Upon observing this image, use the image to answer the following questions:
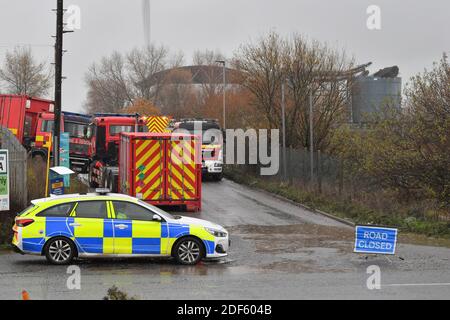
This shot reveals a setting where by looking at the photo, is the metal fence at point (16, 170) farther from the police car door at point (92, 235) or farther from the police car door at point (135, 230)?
the police car door at point (135, 230)

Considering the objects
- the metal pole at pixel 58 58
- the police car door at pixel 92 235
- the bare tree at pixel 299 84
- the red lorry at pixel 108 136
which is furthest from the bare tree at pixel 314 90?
the police car door at pixel 92 235

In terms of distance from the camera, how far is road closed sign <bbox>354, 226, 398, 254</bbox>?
15.9 meters

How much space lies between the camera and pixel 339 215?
83.1ft

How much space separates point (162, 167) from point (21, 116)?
14910mm

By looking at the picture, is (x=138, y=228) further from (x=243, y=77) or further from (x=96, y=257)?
(x=243, y=77)

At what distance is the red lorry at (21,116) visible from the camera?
118 ft

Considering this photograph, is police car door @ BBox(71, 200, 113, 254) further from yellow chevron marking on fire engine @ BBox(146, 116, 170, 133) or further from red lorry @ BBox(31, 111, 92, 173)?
red lorry @ BBox(31, 111, 92, 173)

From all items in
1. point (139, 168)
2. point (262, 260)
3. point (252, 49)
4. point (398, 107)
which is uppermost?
point (252, 49)

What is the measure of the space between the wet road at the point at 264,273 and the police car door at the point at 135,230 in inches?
14.8

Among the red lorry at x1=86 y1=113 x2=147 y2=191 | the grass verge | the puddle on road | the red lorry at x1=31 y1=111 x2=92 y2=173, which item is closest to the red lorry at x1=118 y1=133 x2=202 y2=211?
the puddle on road

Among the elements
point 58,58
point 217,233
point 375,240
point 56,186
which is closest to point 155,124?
point 58,58

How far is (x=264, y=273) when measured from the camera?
14.3 m
